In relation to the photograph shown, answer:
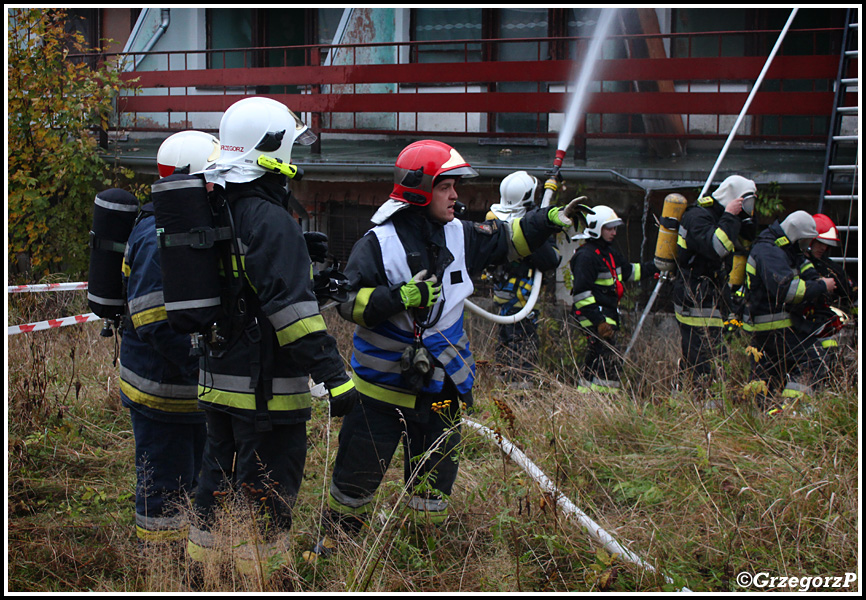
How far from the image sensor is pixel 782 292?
213 inches

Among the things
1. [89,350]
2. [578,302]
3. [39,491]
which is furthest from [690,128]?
[39,491]

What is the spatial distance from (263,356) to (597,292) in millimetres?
4206

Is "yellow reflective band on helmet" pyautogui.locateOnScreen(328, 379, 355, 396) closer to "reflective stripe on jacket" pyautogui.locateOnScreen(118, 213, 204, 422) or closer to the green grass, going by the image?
the green grass

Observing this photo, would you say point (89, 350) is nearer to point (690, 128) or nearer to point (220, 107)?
point (220, 107)

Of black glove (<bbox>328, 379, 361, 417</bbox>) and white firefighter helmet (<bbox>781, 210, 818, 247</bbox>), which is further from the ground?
white firefighter helmet (<bbox>781, 210, 818, 247</bbox>)

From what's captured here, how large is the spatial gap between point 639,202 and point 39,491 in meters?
6.07

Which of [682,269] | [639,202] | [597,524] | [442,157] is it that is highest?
[442,157]

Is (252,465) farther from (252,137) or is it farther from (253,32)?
(253,32)

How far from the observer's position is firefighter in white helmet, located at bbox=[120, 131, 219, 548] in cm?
316

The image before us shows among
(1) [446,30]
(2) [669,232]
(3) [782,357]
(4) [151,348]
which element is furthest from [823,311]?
(1) [446,30]

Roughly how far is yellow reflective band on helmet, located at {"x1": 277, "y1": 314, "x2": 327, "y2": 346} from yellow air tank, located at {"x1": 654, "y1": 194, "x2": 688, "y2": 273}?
15.2 ft

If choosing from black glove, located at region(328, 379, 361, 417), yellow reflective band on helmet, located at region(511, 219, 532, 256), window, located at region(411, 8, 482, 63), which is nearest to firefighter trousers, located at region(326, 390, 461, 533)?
black glove, located at region(328, 379, 361, 417)

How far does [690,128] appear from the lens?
917 cm

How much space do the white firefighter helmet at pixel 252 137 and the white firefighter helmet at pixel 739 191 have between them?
462cm
